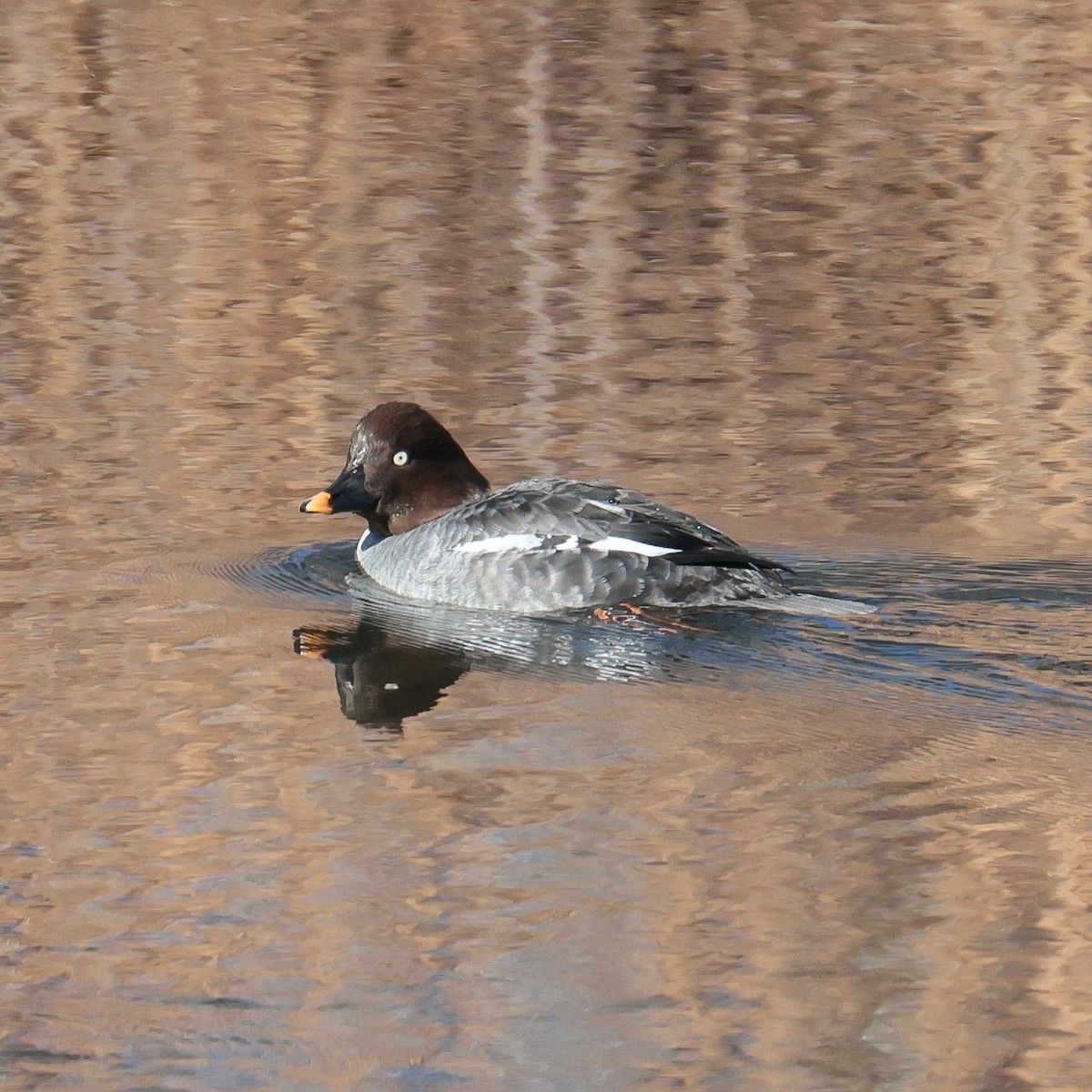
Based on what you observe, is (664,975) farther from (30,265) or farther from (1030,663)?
(30,265)

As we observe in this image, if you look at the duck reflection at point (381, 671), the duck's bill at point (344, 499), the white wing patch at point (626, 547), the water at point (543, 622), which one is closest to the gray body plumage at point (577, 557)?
the white wing patch at point (626, 547)

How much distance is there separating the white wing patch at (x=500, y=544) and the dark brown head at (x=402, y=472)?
0.76 m

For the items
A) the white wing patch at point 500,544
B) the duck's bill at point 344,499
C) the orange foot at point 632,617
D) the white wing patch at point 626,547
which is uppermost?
the white wing patch at point 626,547

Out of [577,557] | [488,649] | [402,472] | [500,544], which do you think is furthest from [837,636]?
[402,472]

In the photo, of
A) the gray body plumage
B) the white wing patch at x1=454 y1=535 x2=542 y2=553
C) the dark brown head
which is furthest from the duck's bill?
the white wing patch at x1=454 y1=535 x2=542 y2=553

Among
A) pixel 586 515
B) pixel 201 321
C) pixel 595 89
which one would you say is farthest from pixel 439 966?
pixel 595 89

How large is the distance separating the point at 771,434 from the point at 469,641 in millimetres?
3206

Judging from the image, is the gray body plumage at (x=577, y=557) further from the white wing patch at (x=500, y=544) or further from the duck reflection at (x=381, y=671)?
the duck reflection at (x=381, y=671)

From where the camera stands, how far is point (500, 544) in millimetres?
7578

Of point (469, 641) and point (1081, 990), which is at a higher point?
point (1081, 990)

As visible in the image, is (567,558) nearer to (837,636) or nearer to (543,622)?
(543,622)

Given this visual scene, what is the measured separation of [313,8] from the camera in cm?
1936

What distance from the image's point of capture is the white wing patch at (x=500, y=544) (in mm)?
7496

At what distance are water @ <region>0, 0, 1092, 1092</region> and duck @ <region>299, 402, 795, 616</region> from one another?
0.17m
